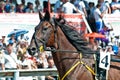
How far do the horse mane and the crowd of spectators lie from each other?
3.39m

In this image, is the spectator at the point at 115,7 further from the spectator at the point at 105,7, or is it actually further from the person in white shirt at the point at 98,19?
the person in white shirt at the point at 98,19

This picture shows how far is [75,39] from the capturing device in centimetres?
909

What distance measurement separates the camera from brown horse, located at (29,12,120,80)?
886cm

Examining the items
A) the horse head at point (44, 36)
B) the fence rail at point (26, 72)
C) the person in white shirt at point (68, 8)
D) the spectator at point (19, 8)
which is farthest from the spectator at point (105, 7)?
the horse head at point (44, 36)

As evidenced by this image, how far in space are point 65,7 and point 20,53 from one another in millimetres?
3009

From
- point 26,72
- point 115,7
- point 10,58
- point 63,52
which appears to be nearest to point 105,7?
point 115,7

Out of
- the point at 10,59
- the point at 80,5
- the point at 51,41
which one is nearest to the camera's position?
the point at 51,41

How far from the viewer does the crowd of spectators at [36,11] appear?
13.0 m

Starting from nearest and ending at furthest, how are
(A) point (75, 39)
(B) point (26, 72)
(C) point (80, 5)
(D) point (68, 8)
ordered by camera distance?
(A) point (75, 39) → (B) point (26, 72) → (D) point (68, 8) → (C) point (80, 5)

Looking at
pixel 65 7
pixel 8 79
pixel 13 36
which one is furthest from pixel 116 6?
pixel 8 79

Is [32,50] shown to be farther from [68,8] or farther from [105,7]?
[105,7]

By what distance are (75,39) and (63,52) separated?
1.19 feet

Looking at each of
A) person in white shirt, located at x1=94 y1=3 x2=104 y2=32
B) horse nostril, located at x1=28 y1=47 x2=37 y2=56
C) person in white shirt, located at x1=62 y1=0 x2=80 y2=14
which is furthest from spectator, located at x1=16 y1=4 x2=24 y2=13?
horse nostril, located at x1=28 y1=47 x2=37 y2=56

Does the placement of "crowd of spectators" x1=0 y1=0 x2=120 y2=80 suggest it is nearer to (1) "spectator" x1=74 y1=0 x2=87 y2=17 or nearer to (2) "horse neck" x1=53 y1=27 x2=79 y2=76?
(1) "spectator" x1=74 y1=0 x2=87 y2=17
